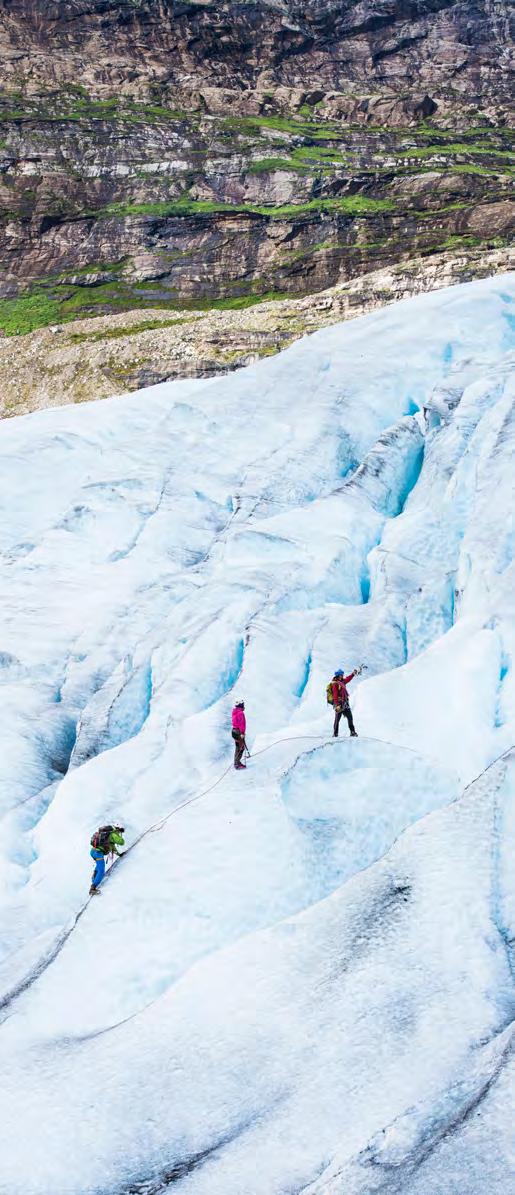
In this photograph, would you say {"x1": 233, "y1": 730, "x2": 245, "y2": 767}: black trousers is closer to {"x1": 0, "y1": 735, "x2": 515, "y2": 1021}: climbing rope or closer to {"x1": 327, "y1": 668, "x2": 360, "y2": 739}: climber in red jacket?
{"x1": 0, "y1": 735, "x2": 515, "y2": 1021}: climbing rope

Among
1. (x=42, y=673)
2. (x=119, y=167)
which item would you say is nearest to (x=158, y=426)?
(x=42, y=673)

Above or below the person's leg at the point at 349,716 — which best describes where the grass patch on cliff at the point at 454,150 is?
above

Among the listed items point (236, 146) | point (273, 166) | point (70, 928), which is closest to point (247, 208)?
point (273, 166)

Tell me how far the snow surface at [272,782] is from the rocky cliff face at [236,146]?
6290cm

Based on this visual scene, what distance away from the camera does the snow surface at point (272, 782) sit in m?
9.05

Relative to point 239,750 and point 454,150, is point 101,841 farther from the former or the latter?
point 454,150

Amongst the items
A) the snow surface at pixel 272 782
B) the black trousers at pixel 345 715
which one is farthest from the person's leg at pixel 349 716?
the snow surface at pixel 272 782

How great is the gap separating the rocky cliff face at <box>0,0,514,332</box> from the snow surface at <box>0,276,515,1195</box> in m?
62.9

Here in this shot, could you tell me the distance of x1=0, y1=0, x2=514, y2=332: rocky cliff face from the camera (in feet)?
291

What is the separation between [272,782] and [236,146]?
99.6 meters

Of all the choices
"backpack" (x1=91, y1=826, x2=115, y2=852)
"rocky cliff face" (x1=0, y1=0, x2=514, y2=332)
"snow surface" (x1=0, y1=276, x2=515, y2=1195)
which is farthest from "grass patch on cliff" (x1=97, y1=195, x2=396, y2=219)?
"backpack" (x1=91, y1=826, x2=115, y2=852)

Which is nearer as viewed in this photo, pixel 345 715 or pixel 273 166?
pixel 345 715

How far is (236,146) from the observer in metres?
100

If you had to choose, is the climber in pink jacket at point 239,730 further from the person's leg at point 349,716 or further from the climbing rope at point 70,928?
the person's leg at point 349,716
